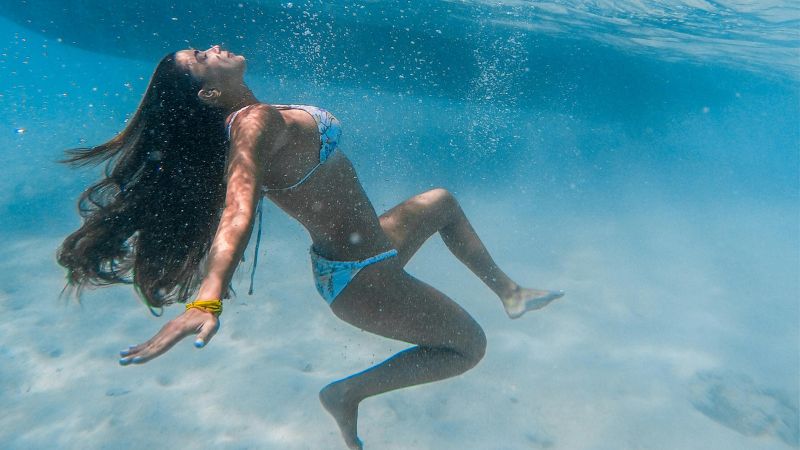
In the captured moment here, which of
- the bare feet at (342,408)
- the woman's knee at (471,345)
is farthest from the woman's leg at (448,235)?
the bare feet at (342,408)

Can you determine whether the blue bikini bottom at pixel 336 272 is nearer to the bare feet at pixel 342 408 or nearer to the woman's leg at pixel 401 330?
the woman's leg at pixel 401 330

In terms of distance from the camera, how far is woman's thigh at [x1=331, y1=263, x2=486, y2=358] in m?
3.18

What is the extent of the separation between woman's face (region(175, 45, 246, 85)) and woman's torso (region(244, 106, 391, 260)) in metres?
0.36

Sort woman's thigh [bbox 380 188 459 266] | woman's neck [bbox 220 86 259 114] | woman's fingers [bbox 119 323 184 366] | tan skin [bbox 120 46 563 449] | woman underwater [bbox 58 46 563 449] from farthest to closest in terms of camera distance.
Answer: woman's thigh [bbox 380 188 459 266], woman's neck [bbox 220 86 259 114], woman underwater [bbox 58 46 563 449], tan skin [bbox 120 46 563 449], woman's fingers [bbox 119 323 184 366]

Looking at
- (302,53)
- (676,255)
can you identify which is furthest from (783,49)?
(302,53)

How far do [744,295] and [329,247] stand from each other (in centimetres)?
1473

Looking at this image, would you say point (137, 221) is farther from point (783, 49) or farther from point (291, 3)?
point (783, 49)

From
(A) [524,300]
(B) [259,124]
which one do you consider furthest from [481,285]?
(B) [259,124]

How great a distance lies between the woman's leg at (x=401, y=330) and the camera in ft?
10.5

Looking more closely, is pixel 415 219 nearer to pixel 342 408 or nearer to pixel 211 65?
pixel 342 408

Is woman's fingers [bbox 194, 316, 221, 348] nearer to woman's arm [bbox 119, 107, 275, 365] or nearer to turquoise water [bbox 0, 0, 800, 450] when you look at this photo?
woman's arm [bbox 119, 107, 275, 365]

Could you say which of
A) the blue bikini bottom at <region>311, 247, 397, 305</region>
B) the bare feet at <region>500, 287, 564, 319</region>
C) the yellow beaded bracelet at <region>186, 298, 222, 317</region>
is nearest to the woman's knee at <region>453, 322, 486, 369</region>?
the bare feet at <region>500, 287, 564, 319</region>

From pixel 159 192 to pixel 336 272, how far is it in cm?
125

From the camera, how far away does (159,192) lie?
8.70 feet
